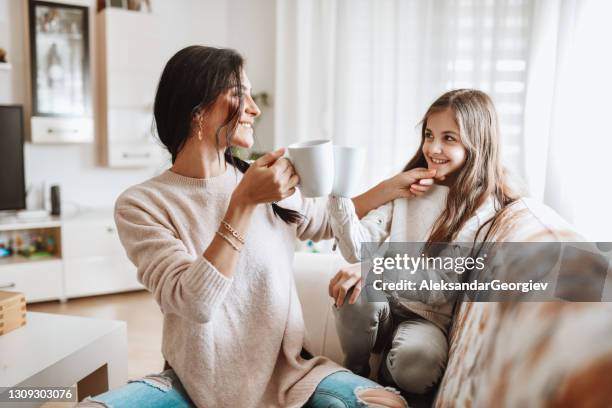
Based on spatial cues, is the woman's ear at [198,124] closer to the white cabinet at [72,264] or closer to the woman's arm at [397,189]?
the woman's arm at [397,189]

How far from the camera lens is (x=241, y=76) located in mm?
1246

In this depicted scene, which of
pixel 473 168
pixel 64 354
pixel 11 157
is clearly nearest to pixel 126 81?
pixel 11 157

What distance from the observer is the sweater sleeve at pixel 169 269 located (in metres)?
1.01

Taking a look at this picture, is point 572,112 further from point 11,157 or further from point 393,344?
point 11,157

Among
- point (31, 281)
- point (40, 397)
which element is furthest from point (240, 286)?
point (31, 281)

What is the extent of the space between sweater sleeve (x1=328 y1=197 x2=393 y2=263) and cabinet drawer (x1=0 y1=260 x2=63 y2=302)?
2.42m

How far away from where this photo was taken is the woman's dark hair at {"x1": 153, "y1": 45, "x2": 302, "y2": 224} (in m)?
1.19

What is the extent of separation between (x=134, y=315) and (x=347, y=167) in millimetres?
2430

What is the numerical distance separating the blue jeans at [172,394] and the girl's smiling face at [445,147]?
635mm

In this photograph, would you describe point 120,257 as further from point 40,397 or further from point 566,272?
point 566,272

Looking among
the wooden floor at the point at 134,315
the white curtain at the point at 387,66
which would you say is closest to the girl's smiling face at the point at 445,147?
the wooden floor at the point at 134,315

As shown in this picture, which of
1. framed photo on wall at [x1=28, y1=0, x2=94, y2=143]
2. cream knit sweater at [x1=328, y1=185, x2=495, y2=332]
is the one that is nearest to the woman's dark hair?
cream knit sweater at [x1=328, y1=185, x2=495, y2=332]

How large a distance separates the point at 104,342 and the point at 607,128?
2153mm

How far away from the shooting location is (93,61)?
3.66m
